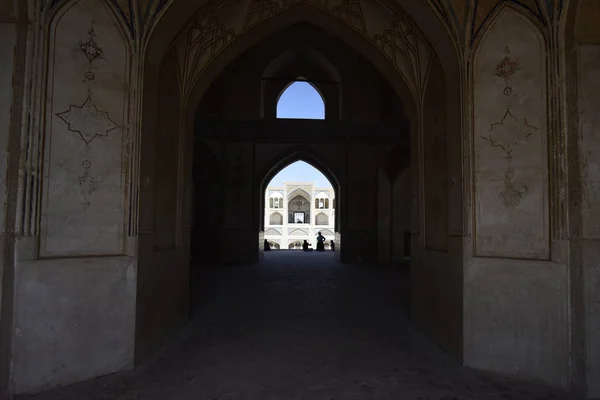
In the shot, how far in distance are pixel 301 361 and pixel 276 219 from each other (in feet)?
129

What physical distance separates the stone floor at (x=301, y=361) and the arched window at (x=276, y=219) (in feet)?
116

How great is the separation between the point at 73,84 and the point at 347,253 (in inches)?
460

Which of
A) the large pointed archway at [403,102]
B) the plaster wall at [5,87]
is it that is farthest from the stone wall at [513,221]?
the plaster wall at [5,87]

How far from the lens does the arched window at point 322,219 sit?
4306cm

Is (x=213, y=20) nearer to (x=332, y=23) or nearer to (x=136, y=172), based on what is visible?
(x=332, y=23)

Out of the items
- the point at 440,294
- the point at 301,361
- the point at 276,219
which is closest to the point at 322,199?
the point at 276,219

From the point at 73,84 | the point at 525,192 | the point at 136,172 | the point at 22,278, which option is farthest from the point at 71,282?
the point at 525,192

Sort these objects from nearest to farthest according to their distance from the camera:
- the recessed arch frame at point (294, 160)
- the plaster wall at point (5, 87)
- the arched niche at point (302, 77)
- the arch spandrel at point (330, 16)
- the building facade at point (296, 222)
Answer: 1. the plaster wall at point (5, 87)
2. the arch spandrel at point (330, 16)
3. the recessed arch frame at point (294, 160)
4. the arched niche at point (302, 77)
5. the building facade at point (296, 222)

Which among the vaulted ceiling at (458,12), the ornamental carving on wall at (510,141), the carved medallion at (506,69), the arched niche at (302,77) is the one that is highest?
the arched niche at (302,77)

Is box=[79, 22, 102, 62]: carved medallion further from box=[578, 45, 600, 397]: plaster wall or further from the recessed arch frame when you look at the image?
the recessed arch frame

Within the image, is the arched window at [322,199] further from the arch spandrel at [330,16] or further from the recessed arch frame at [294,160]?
the arch spandrel at [330,16]

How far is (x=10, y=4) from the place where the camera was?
361 centimetres

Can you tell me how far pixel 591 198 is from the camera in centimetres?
388

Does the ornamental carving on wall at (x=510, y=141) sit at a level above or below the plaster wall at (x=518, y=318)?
above
